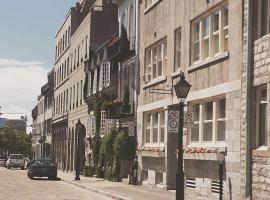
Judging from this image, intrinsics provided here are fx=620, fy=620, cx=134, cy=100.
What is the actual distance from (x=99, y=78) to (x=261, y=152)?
27729 millimetres

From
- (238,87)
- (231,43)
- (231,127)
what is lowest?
(231,127)

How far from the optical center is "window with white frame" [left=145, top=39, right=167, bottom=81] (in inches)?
1085

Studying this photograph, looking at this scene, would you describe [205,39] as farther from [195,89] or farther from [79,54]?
[79,54]

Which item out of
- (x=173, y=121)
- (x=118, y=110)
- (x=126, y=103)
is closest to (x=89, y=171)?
(x=118, y=110)

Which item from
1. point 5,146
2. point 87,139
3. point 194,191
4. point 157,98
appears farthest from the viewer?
point 5,146

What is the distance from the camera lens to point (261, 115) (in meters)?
17.4

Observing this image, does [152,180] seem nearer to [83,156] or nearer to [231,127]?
[231,127]

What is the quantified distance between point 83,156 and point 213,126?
99.6 feet

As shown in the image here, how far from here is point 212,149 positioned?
20.3 meters

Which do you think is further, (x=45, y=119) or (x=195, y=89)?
(x=45, y=119)

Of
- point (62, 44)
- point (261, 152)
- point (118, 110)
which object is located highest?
point (62, 44)

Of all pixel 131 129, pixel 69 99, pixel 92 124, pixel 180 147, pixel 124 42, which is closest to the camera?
pixel 180 147

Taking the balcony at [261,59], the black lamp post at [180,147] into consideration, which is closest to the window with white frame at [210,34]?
the balcony at [261,59]

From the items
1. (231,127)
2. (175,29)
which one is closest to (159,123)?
(175,29)
